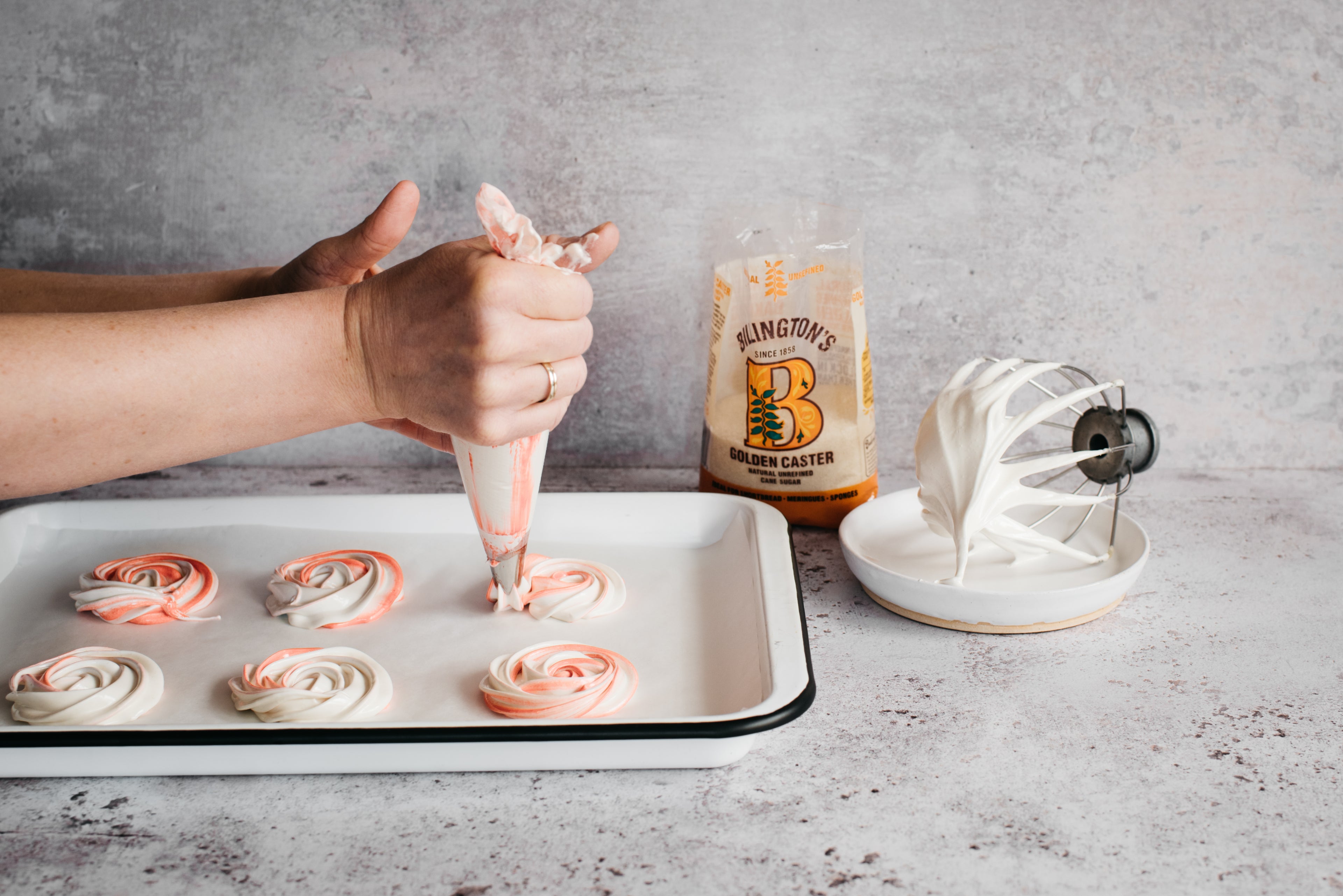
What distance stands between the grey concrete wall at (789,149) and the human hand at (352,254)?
27 cm

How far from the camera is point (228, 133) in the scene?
142 centimetres

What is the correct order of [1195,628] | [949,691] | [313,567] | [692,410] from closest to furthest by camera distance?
1. [949,691]
2. [1195,628]
3. [313,567]
4. [692,410]

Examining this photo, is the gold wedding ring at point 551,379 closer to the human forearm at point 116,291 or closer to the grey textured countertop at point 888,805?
the grey textured countertop at point 888,805

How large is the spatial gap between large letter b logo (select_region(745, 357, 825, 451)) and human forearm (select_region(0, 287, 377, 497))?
0.54 m

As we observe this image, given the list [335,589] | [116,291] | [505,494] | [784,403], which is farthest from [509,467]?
[116,291]

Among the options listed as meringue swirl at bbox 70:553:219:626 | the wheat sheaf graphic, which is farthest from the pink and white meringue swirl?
meringue swirl at bbox 70:553:219:626

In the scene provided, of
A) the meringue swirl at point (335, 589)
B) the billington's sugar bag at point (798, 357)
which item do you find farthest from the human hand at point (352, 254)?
the billington's sugar bag at point (798, 357)

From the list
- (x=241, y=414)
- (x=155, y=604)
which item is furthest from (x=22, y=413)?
(x=155, y=604)

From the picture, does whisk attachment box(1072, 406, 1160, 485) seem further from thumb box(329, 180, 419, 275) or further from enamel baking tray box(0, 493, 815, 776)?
thumb box(329, 180, 419, 275)

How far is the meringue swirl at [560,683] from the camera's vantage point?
0.87 meters

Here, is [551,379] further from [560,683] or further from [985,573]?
[985,573]

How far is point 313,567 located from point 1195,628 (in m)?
1.03

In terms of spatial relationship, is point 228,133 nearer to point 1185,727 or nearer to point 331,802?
point 331,802

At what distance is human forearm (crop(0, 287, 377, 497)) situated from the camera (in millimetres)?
790
